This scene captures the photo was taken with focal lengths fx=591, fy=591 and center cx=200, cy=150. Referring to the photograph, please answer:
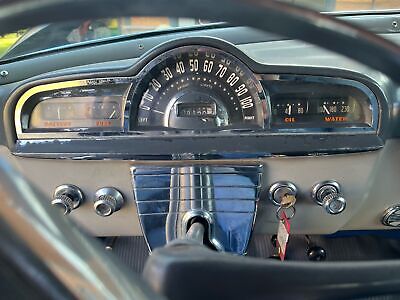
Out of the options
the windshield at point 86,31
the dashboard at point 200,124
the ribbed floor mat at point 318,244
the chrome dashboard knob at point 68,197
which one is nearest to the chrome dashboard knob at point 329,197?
the dashboard at point 200,124

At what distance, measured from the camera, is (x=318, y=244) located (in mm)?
2189

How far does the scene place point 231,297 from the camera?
0.69 metres

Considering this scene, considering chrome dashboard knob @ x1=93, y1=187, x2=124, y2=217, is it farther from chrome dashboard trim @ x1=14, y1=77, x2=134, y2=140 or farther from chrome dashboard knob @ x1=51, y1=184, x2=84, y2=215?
chrome dashboard trim @ x1=14, y1=77, x2=134, y2=140

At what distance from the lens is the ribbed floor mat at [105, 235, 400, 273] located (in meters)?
2.11

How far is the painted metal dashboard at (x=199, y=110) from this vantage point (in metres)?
1.63

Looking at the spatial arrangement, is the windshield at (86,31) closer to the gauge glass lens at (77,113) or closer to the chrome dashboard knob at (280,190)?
the gauge glass lens at (77,113)

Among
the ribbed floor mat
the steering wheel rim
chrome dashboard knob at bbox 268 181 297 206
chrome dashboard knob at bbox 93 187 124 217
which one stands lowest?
the ribbed floor mat

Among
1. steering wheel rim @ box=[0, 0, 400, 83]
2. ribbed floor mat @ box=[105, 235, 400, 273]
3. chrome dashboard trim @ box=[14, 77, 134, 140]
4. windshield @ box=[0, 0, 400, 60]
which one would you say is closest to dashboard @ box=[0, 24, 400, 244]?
chrome dashboard trim @ box=[14, 77, 134, 140]

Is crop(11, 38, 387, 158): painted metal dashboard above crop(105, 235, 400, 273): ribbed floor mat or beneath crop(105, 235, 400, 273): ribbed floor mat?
above

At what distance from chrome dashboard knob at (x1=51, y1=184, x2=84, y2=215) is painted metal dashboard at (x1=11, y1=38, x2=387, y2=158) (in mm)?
125

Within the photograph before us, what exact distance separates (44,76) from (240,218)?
2.25 feet

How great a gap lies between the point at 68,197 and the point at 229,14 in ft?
3.86

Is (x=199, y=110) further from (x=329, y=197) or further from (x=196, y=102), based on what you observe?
(x=329, y=197)

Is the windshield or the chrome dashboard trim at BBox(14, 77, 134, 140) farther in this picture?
the windshield
